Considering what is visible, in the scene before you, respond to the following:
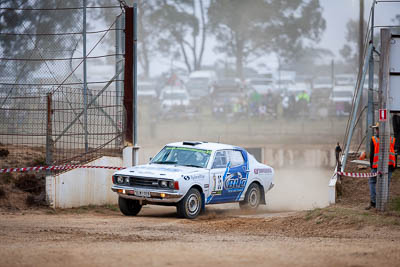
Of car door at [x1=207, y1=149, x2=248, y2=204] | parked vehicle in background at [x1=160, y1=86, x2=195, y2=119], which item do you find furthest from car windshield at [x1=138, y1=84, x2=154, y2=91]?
car door at [x1=207, y1=149, x2=248, y2=204]

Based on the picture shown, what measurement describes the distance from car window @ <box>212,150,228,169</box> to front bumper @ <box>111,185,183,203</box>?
153cm

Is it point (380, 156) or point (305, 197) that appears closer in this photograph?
point (380, 156)

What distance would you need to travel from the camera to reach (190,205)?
12750 millimetres

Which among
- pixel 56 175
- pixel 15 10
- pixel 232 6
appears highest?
pixel 232 6

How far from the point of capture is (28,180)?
47.5 feet

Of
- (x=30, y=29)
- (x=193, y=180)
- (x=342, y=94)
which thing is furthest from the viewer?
(x=342, y=94)

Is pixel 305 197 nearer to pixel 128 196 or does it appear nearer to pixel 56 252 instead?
pixel 128 196

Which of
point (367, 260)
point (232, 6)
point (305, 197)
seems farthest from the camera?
point (232, 6)

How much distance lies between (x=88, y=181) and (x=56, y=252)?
651cm

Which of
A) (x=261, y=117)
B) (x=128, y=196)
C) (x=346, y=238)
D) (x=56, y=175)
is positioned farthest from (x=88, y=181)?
(x=261, y=117)

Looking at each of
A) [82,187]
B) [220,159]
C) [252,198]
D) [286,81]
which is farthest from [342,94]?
[82,187]

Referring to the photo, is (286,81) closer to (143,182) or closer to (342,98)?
(342,98)

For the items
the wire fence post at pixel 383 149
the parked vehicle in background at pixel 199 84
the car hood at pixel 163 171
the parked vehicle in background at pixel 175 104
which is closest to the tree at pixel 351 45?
the parked vehicle in background at pixel 199 84

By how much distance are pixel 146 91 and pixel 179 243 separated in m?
33.6
